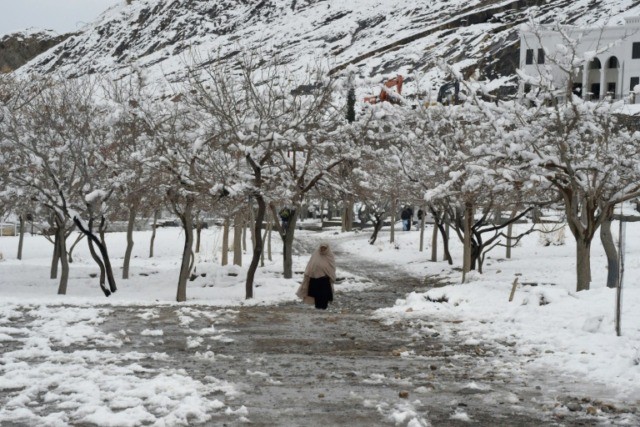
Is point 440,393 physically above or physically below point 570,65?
below

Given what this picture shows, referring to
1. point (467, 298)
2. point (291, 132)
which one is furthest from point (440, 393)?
point (291, 132)

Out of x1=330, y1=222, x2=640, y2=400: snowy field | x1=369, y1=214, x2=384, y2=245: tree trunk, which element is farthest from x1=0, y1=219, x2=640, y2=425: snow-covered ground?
x1=369, y1=214, x2=384, y2=245: tree trunk

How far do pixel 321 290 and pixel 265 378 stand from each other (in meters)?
7.14

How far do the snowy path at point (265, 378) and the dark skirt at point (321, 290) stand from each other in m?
2.39

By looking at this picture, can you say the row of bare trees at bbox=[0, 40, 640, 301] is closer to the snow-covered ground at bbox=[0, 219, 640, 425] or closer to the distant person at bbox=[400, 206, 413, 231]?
the snow-covered ground at bbox=[0, 219, 640, 425]

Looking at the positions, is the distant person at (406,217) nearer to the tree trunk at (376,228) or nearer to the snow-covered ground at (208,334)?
the tree trunk at (376,228)

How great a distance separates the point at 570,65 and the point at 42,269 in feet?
67.7

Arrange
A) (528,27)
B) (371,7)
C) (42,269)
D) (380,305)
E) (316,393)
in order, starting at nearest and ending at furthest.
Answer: (316,393)
(528,27)
(380,305)
(42,269)
(371,7)

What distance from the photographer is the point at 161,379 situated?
25.8 feet

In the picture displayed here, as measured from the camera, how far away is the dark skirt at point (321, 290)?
1518cm

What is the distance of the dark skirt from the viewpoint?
15.2 meters

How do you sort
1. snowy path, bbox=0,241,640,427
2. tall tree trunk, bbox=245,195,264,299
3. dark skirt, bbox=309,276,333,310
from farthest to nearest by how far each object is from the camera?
tall tree trunk, bbox=245,195,264,299, dark skirt, bbox=309,276,333,310, snowy path, bbox=0,241,640,427

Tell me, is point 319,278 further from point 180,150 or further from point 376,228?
point 376,228

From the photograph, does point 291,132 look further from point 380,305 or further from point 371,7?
point 371,7
